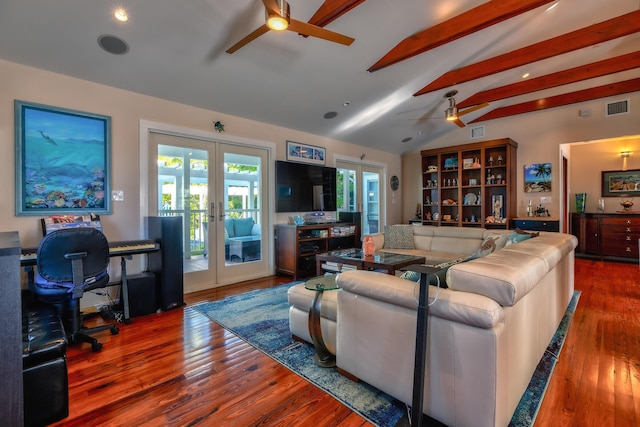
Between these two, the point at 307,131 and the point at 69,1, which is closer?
the point at 69,1

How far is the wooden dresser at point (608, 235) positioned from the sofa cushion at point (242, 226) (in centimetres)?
634

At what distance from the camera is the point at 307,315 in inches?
88.5

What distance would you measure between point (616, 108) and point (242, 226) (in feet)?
21.6

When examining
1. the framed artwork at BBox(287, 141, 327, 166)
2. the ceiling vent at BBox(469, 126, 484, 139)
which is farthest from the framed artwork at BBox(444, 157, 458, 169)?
the framed artwork at BBox(287, 141, 327, 166)

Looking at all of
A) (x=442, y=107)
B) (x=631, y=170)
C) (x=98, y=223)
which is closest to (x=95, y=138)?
(x=98, y=223)

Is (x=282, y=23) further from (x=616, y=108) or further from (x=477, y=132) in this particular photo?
(x=616, y=108)

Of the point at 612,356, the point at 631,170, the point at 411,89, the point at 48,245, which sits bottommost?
the point at 612,356

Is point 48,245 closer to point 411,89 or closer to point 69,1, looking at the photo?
point 69,1

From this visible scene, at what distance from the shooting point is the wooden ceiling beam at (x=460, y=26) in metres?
2.85

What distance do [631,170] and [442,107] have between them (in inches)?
153

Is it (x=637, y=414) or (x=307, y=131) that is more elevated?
(x=307, y=131)

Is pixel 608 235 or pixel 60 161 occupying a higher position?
pixel 60 161

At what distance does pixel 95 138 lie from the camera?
3.06 metres

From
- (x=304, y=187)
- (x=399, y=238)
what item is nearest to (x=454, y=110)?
(x=399, y=238)
